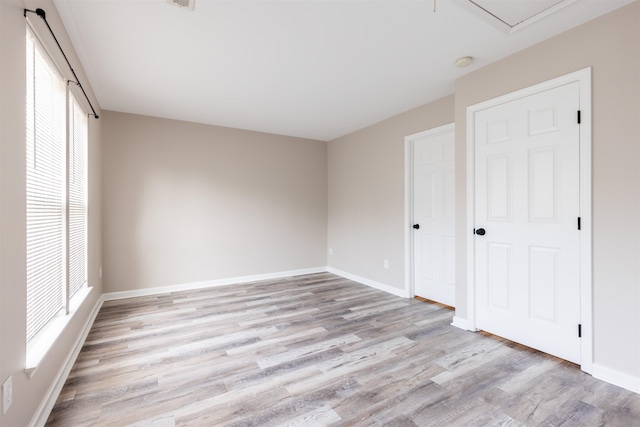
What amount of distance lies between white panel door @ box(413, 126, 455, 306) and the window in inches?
140

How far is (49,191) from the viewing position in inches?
73.4

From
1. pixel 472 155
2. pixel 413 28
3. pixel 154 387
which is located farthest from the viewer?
pixel 472 155

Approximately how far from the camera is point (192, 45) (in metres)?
2.33

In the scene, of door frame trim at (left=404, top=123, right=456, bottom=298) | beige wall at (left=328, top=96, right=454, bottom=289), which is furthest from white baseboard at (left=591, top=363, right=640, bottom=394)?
beige wall at (left=328, top=96, right=454, bottom=289)

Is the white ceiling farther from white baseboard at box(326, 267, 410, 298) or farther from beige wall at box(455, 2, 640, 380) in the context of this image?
white baseboard at box(326, 267, 410, 298)

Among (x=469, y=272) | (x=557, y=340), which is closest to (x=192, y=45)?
(x=469, y=272)

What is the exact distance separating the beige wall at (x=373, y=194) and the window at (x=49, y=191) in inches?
139

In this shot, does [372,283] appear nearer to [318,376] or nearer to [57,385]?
[318,376]

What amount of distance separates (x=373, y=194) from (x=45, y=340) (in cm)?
385

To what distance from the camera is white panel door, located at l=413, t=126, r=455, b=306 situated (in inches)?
136

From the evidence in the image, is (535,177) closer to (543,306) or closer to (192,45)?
(543,306)

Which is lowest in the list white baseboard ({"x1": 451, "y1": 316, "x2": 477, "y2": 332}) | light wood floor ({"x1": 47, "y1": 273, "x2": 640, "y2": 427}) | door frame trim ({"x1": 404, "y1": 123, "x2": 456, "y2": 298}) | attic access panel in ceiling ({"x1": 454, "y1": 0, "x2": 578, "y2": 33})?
light wood floor ({"x1": 47, "y1": 273, "x2": 640, "y2": 427})

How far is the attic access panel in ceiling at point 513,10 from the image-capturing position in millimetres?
1883

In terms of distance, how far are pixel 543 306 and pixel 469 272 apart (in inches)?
24.3
